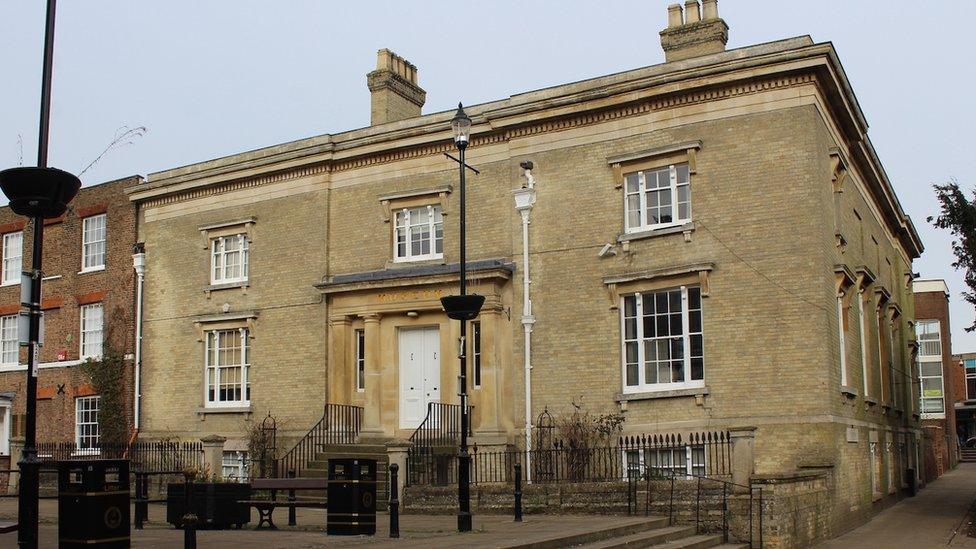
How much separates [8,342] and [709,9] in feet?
75.7

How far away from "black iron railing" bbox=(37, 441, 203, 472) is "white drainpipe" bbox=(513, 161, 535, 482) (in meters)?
8.41

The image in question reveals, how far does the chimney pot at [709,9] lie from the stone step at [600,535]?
11996 millimetres

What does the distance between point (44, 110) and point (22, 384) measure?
2367cm

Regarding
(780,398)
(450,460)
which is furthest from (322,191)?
(780,398)

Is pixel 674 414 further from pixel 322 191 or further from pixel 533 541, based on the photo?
pixel 322 191

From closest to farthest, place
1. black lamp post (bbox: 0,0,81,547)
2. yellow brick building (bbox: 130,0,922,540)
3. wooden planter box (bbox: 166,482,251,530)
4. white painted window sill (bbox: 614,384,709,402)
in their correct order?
black lamp post (bbox: 0,0,81,547) → wooden planter box (bbox: 166,482,251,530) → yellow brick building (bbox: 130,0,922,540) → white painted window sill (bbox: 614,384,709,402)

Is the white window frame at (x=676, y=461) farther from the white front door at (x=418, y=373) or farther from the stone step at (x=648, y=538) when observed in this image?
the white front door at (x=418, y=373)

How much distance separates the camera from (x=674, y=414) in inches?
788

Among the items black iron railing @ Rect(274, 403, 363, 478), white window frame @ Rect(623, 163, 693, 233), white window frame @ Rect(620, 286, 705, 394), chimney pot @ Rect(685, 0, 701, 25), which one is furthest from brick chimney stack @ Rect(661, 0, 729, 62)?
black iron railing @ Rect(274, 403, 363, 478)

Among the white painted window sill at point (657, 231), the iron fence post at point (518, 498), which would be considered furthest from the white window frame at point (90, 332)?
the iron fence post at point (518, 498)

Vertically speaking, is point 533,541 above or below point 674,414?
below

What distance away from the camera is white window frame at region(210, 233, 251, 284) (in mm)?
26875

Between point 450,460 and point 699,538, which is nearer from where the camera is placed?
point 699,538

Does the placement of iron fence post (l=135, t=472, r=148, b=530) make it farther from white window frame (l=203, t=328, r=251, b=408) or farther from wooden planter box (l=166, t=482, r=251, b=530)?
white window frame (l=203, t=328, r=251, b=408)
